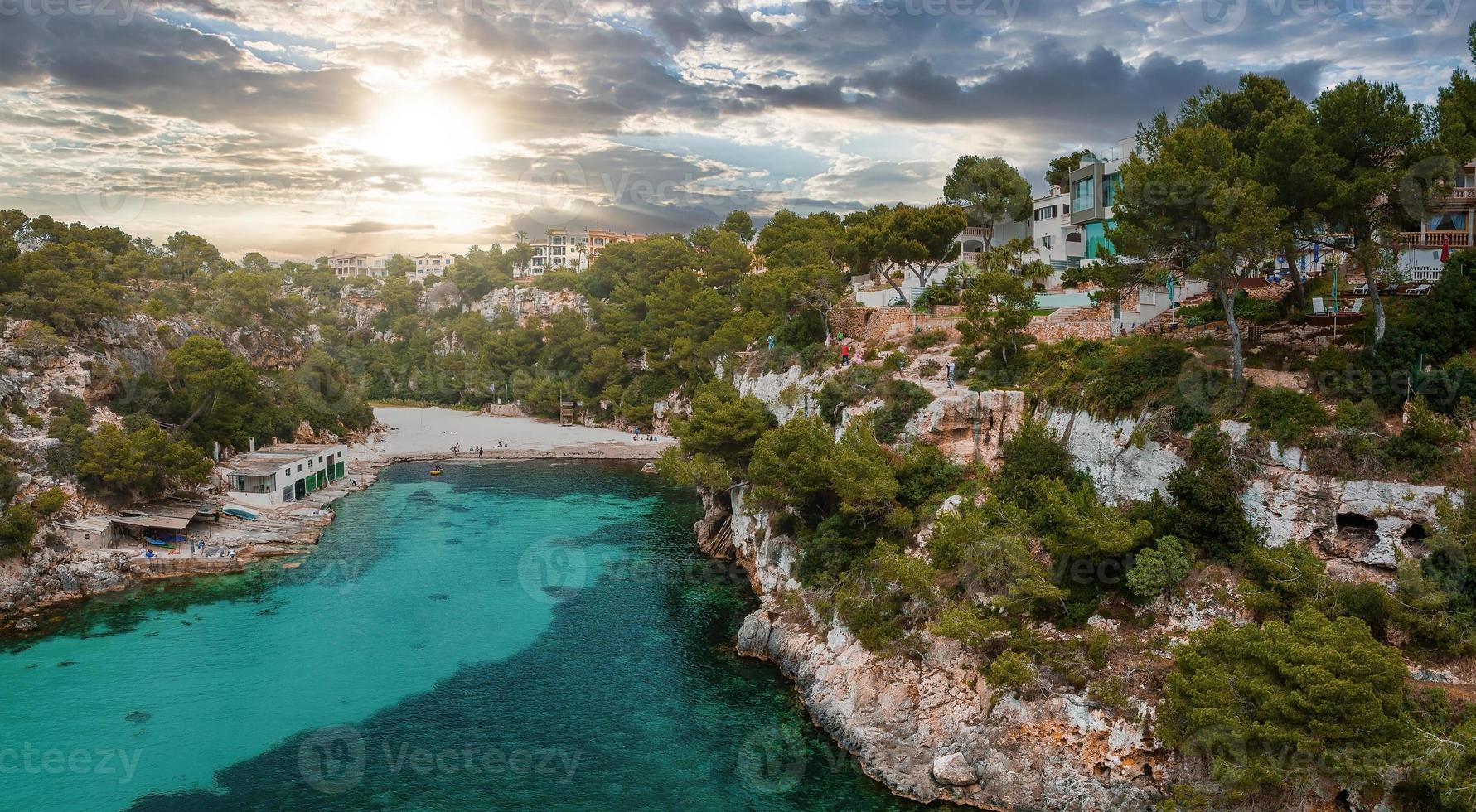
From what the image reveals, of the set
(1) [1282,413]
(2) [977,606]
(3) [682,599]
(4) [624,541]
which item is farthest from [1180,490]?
(4) [624,541]

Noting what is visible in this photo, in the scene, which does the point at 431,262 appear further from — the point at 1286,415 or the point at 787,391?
the point at 1286,415

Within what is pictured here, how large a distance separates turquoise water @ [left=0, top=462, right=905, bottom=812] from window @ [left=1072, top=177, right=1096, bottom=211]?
1194 inches

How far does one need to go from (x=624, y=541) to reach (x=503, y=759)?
21.9 meters

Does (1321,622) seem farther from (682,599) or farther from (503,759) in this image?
(682,599)

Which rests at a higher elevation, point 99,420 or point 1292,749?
point 99,420

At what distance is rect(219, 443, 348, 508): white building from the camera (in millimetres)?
51344

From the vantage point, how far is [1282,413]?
24.3 m

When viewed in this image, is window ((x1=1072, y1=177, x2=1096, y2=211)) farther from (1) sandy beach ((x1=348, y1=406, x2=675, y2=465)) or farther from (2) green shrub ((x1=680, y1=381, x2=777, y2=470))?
(1) sandy beach ((x1=348, y1=406, x2=675, y2=465))

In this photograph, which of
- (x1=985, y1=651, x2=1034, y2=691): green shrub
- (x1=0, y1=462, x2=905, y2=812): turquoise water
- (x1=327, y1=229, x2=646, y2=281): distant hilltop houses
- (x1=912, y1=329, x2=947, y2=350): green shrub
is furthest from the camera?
(x1=327, y1=229, x2=646, y2=281): distant hilltop houses

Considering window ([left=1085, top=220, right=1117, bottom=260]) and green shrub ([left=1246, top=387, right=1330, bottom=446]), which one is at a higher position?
window ([left=1085, top=220, right=1117, bottom=260])

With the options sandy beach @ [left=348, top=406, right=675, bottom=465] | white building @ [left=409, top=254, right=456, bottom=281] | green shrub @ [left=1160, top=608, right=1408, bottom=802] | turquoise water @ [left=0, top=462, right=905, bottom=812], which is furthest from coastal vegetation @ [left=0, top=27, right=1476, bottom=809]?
white building @ [left=409, top=254, right=456, bottom=281]

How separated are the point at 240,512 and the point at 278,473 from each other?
13.4ft

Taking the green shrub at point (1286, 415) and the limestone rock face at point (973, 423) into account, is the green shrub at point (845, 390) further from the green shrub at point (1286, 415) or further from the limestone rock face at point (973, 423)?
the green shrub at point (1286, 415)

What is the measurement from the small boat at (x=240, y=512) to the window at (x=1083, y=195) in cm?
4937
